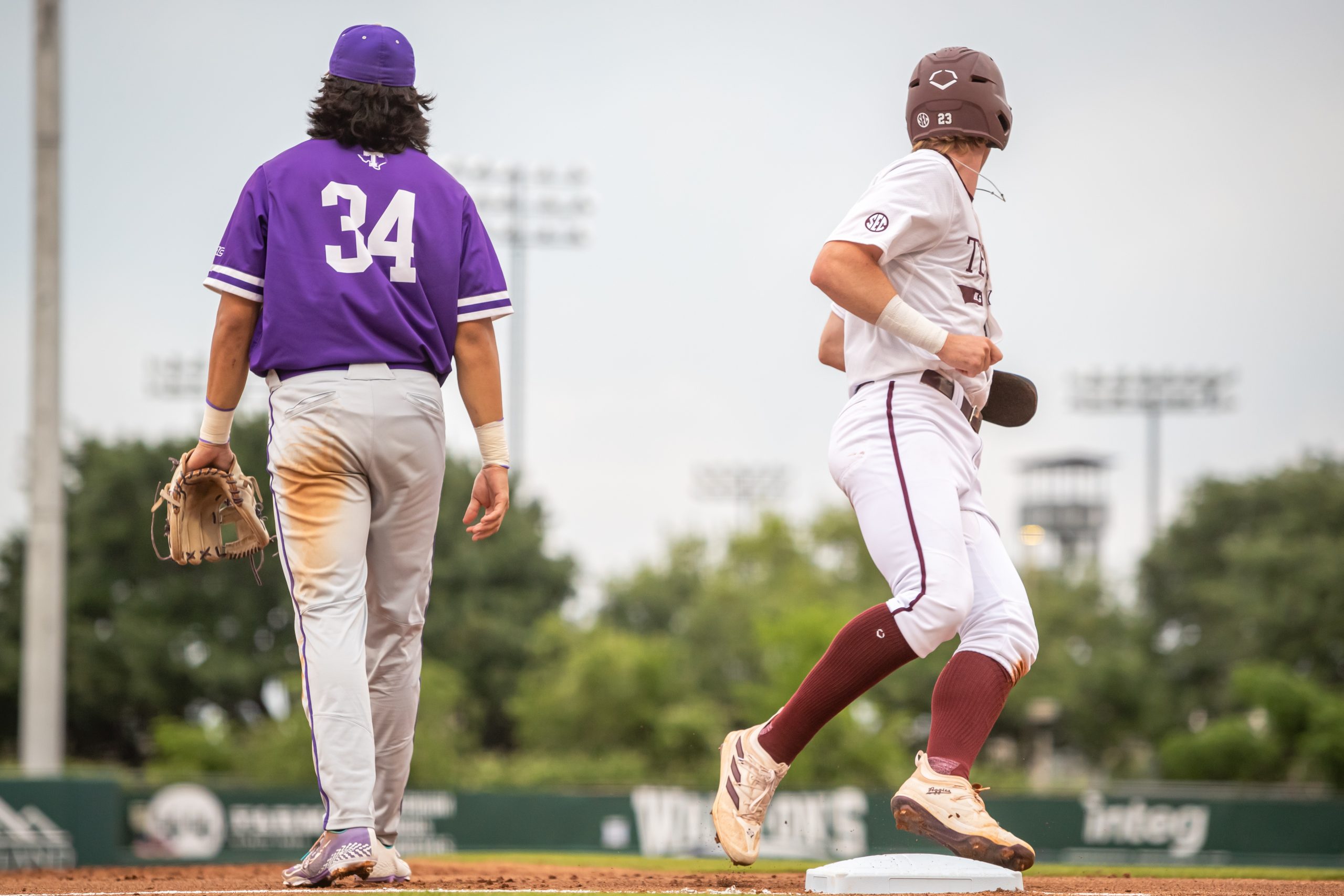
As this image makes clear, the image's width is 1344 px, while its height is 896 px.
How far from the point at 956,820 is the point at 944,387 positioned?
1.26 meters

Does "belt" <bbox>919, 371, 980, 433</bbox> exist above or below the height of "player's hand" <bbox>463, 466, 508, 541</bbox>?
above

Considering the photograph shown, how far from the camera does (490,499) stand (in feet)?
15.3

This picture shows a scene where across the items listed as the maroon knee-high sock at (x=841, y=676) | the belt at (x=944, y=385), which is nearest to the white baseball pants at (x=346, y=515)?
the maroon knee-high sock at (x=841, y=676)

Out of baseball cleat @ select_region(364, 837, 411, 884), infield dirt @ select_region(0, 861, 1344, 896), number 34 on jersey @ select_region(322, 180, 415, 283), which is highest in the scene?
number 34 on jersey @ select_region(322, 180, 415, 283)

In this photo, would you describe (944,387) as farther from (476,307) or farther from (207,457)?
(207,457)

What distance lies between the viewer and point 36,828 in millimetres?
13195

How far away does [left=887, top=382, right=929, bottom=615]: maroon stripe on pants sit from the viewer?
4066 mm

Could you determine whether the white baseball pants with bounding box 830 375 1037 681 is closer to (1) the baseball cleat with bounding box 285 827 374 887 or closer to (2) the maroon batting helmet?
(2) the maroon batting helmet

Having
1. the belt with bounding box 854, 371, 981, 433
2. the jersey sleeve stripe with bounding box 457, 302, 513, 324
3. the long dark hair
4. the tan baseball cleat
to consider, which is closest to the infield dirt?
the tan baseball cleat

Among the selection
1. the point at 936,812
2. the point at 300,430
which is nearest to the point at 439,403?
the point at 300,430

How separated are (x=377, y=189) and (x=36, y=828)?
10.9 meters

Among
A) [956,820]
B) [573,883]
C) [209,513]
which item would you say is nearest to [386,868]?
[573,883]

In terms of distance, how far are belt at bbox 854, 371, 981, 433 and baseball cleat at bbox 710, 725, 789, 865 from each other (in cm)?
110

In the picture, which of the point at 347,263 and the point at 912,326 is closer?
the point at 912,326
